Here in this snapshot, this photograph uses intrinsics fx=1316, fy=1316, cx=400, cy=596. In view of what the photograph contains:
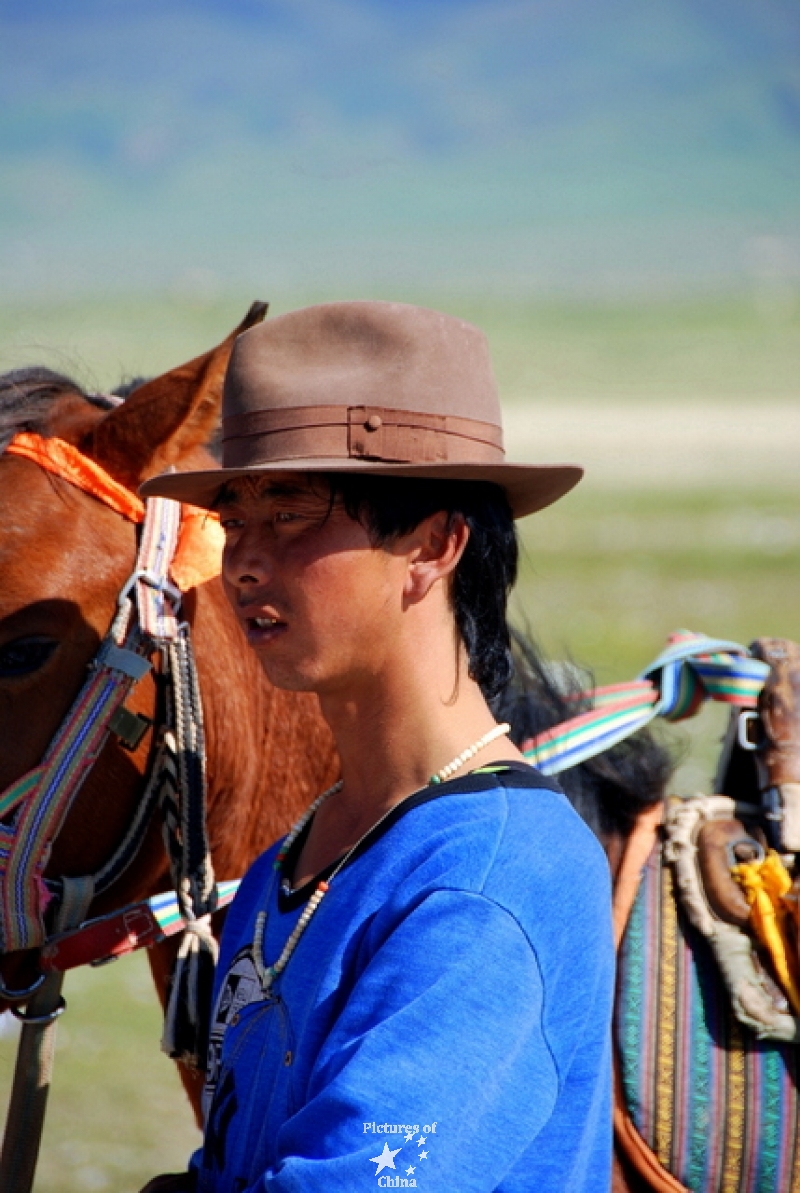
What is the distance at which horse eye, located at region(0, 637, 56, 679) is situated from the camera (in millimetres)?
2246

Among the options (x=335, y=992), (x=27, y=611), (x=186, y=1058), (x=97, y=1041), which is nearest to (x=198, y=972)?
(x=186, y=1058)

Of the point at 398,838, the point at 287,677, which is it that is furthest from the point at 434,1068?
the point at 287,677

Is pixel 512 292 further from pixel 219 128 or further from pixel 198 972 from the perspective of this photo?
pixel 198 972

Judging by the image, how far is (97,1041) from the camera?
659 centimetres

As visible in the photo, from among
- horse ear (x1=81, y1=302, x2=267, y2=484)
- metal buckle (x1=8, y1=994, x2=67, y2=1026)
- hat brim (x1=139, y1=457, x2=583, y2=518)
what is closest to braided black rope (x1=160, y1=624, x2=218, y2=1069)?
metal buckle (x1=8, y1=994, x2=67, y2=1026)

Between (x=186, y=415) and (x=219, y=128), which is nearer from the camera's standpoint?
(x=186, y=415)

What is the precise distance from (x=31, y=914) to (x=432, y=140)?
297 ft

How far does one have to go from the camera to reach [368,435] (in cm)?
166

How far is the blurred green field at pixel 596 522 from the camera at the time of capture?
552 cm

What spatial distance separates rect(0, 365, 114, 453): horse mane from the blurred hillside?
193 feet

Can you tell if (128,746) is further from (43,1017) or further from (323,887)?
(323,887)

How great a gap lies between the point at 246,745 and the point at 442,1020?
118 cm

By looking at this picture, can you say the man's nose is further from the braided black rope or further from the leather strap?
the leather strap

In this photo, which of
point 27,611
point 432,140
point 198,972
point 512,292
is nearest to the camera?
point 27,611
